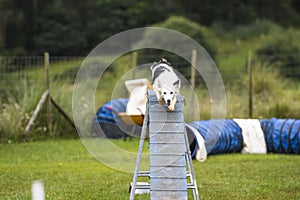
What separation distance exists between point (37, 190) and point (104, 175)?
1873 millimetres

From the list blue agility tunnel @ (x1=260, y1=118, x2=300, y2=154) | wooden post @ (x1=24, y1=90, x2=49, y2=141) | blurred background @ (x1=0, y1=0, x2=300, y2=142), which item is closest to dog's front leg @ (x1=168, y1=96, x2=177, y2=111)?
blue agility tunnel @ (x1=260, y1=118, x2=300, y2=154)

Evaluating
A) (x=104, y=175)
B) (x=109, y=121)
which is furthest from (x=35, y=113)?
(x=104, y=175)

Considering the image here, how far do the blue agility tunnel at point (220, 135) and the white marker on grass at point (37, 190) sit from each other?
324 centimetres

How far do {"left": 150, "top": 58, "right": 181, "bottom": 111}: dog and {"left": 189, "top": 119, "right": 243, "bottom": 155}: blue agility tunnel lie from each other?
11.1ft

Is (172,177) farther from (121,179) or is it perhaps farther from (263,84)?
(263,84)

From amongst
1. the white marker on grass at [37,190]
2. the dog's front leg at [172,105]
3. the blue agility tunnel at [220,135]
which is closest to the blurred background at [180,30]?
the blue agility tunnel at [220,135]

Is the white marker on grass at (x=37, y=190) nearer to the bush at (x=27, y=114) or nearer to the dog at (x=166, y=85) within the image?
the dog at (x=166, y=85)

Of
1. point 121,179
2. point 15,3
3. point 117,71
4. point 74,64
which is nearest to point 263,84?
Answer: point 117,71

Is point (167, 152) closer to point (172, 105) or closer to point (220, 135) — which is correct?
point (172, 105)

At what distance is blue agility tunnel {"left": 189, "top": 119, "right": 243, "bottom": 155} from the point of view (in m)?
10.8

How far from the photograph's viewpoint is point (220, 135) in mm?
11172

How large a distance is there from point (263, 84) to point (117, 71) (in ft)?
11.7

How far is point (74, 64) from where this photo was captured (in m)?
17.8

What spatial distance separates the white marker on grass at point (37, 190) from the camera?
270 inches
